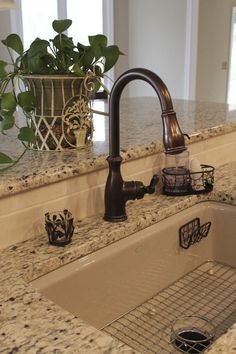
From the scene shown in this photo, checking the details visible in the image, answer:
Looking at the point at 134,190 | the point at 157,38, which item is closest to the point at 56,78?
the point at 134,190

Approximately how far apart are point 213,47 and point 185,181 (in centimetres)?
428

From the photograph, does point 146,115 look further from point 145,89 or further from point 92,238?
point 145,89

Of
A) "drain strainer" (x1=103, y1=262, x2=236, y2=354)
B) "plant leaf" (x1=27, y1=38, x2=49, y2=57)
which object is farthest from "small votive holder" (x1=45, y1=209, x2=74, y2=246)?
"plant leaf" (x1=27, y1=38, x2=49, y2=57)

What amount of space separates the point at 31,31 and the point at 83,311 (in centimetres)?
381

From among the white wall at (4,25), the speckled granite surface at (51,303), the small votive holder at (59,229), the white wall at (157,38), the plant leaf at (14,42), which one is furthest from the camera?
the white wall at (157,38)

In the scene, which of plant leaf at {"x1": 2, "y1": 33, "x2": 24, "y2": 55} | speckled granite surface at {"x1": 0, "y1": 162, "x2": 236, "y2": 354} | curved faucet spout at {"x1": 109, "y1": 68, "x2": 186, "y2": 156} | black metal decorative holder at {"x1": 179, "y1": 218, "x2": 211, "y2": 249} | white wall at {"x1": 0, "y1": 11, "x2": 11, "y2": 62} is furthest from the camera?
white wall at {"x1": 0, "y1": 11, "x2": 11, "y2": 62}

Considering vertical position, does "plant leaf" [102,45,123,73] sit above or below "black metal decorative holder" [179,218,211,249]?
above

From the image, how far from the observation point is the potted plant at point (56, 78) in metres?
0.95

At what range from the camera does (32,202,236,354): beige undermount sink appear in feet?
2.89

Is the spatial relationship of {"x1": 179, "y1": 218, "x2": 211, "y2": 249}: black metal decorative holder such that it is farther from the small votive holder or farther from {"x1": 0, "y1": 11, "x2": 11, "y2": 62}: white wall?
{"x1": 0, "y1": 11, "x2": 11, "y2": 62}: white wall

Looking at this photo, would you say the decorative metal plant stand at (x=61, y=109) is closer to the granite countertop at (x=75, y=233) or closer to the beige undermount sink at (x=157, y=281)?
the granite countertop at (x=75, y=233)

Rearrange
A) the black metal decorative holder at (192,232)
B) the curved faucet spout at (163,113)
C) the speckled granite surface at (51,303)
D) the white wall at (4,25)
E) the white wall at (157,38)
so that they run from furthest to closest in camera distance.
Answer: the white wall at (157,38)
the white wall at (4,25)
the black metal decorative holder at (192,232)
the curved faucet spout at (163,113)
the speckled granite surface at (51,303)

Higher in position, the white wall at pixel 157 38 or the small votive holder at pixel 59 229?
the white wall at pixel 157 38

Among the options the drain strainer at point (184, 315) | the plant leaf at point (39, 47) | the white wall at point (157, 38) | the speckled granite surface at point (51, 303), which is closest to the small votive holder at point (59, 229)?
the speckled granite surface at point (51, 303)
